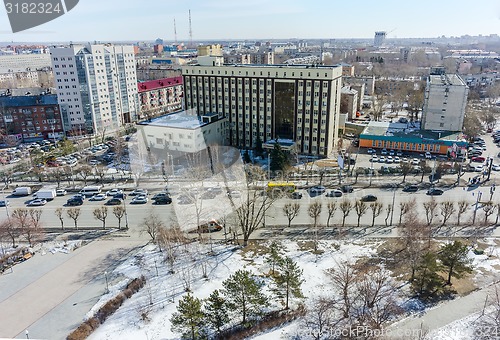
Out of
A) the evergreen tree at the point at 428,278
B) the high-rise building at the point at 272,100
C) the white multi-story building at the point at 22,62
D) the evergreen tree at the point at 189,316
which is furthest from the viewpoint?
the white multi-story building at the point at 22,62

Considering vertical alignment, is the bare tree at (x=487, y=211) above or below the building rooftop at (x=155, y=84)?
below

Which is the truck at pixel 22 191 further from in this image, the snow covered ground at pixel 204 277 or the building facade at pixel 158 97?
the building facade at pixel 158 97

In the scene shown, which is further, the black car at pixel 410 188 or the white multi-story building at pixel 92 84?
the white multi-story building at pixel 92 84

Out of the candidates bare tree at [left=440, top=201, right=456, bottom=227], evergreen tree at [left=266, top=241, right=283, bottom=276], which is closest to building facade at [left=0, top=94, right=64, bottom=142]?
evergreen tree at [left=266, top=241, right=283, bottom=276]

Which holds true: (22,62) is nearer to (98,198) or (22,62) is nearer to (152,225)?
(98,198)

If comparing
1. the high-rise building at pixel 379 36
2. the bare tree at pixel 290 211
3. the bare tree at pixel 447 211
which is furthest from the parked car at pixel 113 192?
the high-rise building at pixel 379 36

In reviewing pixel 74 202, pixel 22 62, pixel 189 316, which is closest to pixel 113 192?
pixel 74 202

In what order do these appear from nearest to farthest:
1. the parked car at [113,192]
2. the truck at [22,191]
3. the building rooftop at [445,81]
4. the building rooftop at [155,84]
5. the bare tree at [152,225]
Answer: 1. the bare tree at [152,225]
2. the parked car at [113,192]
3. the truck at [22,191]
4. the building rooftop at [445,81]
5. the building rooftop at [155,84]
